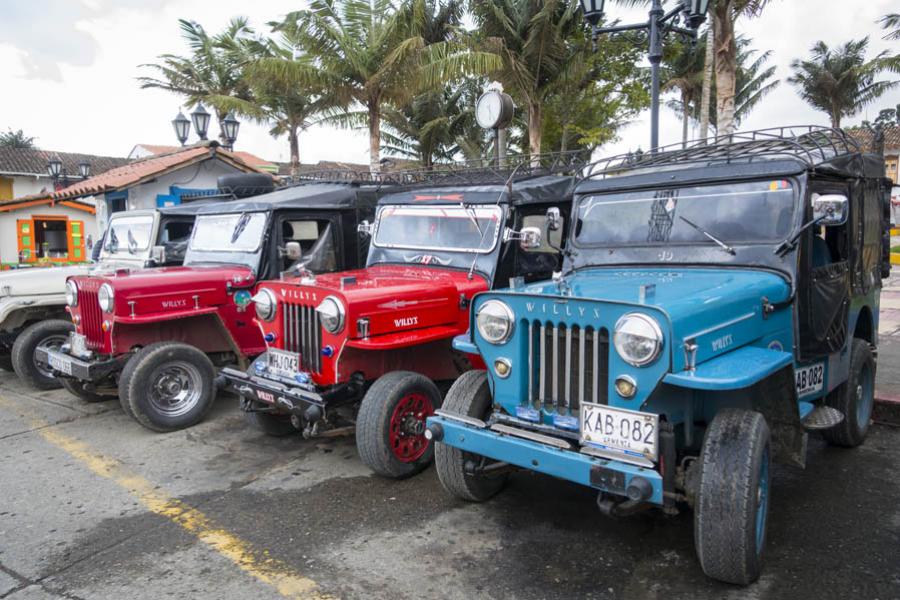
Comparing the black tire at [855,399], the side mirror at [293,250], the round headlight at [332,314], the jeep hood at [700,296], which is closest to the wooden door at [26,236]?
the side mirror at [293,250]

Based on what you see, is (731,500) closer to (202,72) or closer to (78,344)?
(78,344)

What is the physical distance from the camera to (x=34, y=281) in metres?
7.66

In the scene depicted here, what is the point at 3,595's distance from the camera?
344 centimetres

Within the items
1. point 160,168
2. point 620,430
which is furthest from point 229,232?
point 160,168

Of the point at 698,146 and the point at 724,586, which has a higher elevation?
the point at 698,146

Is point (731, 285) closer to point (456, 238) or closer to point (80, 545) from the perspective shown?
point (456, 238)

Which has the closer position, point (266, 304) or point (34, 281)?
point (266, 304)

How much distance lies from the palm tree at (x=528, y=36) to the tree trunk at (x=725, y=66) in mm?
4383

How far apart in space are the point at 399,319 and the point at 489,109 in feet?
9.69

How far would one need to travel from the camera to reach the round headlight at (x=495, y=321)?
3658mm

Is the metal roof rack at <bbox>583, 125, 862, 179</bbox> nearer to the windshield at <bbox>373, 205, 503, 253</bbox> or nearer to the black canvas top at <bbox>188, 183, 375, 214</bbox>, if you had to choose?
the windshield at <bbox>373, 205, 503, 253</bbox>

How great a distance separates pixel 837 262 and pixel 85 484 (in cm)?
556

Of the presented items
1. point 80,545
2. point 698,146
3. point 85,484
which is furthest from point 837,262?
point 85,484

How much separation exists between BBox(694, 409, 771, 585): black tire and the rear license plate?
5521mm
